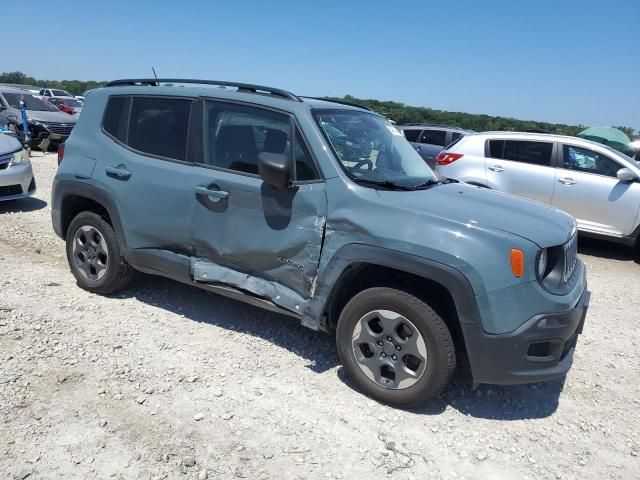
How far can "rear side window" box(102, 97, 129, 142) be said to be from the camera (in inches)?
169

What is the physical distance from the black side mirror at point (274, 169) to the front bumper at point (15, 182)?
5776 millimetres

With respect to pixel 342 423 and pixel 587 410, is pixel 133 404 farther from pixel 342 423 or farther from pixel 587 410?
pixel 587 410

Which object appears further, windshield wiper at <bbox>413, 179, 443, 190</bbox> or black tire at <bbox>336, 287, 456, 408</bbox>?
windshield wiper at <bbox>413, 179, 443, 190</bbox>

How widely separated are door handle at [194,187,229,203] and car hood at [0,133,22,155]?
5.29 metres

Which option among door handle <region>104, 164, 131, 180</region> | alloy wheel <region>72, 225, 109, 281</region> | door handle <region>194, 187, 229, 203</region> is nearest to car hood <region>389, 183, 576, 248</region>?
door handle <region>194, 187, 229, 203</region>

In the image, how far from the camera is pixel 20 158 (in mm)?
7648

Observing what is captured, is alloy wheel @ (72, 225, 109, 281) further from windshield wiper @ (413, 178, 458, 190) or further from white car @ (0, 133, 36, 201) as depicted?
white car @ (0, 133, 36, 201)

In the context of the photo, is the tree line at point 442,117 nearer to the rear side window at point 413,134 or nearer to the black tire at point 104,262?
the rear side window at point 413,134

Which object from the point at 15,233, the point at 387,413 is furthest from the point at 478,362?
the point at 15,233

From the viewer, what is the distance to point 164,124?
4.09 metres

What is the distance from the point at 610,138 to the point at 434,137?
6.83 meters

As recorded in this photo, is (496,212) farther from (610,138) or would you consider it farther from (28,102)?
(28,102)

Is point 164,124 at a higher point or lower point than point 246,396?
higher

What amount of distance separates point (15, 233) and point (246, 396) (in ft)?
15.9
